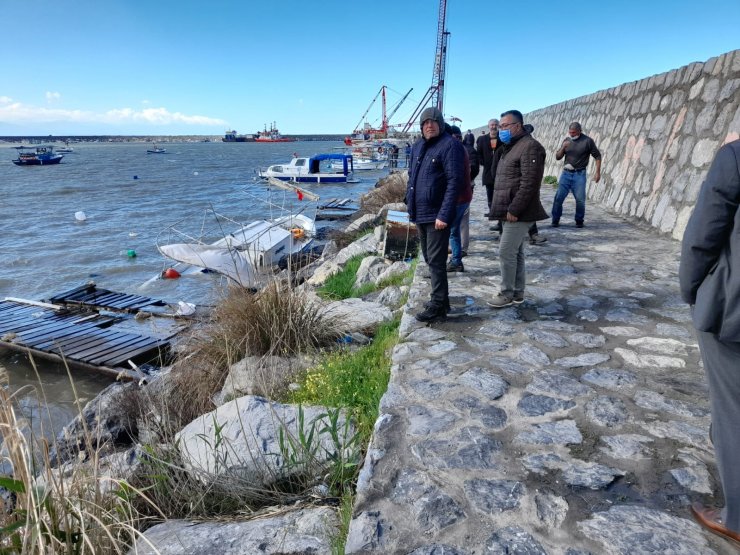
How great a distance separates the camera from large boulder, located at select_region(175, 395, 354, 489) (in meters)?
2.81

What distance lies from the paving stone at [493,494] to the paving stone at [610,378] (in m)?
1.25

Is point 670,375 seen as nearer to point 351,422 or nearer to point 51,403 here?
point 351,422

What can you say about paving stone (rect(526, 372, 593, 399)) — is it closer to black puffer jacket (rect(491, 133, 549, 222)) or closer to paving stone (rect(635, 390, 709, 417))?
paving stone (rect(635, 390, 709, 417))

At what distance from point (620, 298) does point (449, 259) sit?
82.6 inches

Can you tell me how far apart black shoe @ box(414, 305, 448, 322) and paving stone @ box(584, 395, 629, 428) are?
1.62m

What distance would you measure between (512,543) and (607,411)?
127 cm

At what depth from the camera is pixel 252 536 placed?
235 centimetres

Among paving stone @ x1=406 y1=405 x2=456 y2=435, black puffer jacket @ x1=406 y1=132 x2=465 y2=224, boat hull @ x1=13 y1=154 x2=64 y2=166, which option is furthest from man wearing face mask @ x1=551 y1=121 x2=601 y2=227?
boat hull @ x1=13 y1=154 x2=64 y2=166

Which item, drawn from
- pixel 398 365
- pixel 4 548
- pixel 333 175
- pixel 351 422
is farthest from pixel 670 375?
pixel 333 175

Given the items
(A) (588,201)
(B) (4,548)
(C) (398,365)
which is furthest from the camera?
(A) (588,201)

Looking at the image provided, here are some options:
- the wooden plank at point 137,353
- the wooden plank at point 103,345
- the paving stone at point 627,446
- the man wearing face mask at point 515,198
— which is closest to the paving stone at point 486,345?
the man wearing face mask at point 515,198

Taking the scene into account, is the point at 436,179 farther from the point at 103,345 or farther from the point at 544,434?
the point at 103,345

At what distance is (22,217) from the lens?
2712 centimetres

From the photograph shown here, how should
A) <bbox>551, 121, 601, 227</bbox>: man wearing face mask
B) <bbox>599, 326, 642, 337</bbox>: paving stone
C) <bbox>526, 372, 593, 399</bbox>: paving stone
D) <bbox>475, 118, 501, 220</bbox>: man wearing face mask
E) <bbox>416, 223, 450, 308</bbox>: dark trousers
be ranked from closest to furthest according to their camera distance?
<bbox>526, 372, 593, 399</bbox>: paving stone, <bbox>599, 326, 642, 337</bbox>: paving stone, <bbox>416, 223, 450, 308</bbox>: dark trousers, <bbox>551, 121, 601, 227</bbox>: man wearing face mask, <bbox>475, 118, 501, 220</bbox>: man wearing face mask
